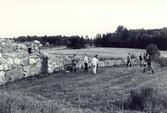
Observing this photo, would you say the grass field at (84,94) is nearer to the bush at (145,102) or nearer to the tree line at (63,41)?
the bush at (145,102)

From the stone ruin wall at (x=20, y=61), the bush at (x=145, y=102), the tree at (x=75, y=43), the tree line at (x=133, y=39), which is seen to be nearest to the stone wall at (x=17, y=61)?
the stone ruin wall at (x=20, y=61)

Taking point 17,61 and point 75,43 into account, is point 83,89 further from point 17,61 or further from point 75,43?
point 75,43

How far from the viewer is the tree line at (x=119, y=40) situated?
65.0m

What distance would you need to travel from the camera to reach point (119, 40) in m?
71.9

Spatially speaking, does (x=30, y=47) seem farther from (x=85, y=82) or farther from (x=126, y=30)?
(x=126, y=30)

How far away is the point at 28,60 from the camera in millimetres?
21859

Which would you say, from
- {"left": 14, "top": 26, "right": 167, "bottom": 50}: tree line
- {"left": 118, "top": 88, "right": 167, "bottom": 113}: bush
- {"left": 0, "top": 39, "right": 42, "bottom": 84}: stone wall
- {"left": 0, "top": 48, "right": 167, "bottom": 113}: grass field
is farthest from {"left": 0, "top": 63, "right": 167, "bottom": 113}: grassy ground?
{"left": 14, "top": 26, "right": 167, "bottom": 50}: tree line

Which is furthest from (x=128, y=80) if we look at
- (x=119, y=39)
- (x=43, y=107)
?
(x=119, y=39)

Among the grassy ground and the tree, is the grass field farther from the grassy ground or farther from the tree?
the tree

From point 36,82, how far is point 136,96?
8711mm

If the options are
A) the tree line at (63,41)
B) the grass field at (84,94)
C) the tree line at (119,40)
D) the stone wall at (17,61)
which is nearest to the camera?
the grass field at (84,94)

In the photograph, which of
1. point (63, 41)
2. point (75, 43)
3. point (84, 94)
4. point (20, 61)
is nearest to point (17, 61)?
point (20, 61)

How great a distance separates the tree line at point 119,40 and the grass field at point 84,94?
40.0 m

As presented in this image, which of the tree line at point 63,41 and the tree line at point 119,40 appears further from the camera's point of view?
the tree line at point 119,40
